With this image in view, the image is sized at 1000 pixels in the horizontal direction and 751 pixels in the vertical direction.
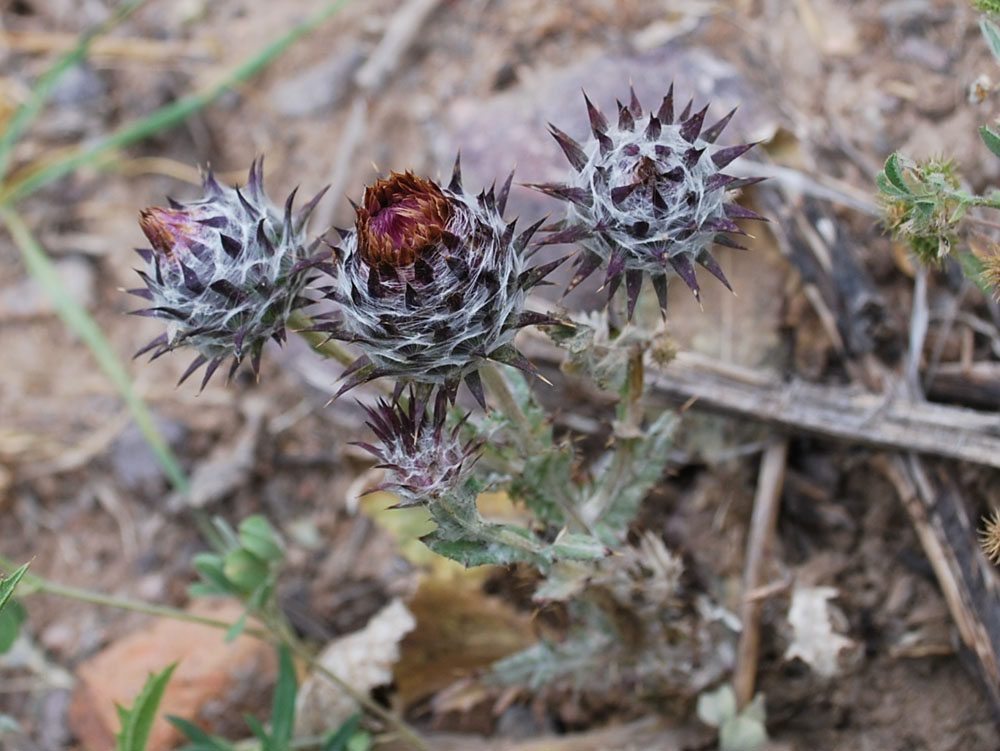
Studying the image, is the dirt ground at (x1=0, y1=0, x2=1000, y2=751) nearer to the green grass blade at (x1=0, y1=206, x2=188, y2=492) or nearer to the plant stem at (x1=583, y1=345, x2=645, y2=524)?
the green grass blade at (x1=0, y1=206, x2=188, y2=492)

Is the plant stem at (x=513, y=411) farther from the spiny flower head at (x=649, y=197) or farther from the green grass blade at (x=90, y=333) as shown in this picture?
the green grass blade at (x=90, y=333)

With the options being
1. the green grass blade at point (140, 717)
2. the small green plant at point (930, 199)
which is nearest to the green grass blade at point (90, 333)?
the green grass blade at point (140, 717)

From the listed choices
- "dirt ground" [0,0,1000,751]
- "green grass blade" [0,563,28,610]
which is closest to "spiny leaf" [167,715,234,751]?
"dirt ground" [0,0,1000,751]

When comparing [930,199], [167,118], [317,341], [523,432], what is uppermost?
[167,118]

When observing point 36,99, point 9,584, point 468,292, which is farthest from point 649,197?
point 36,99

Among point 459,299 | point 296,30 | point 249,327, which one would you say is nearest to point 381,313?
point 459,299

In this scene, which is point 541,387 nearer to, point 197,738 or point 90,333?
point 197,738

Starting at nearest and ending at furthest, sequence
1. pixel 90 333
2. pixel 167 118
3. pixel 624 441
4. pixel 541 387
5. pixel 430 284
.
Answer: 1. pixel 430 284
2. pixel 624 441
3. pixel 541 387
4. pixel 90 333
5. pixel 167 118
